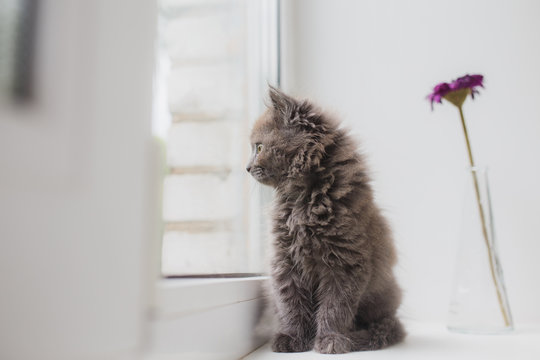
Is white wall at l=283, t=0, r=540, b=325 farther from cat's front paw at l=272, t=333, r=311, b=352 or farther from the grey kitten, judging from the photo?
cat's front paw at l=272, t=333, r=311, b=352

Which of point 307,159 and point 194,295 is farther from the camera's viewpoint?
point 307,159

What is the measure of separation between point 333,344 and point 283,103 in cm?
56

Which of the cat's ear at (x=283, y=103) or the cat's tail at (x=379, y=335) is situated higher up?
the cat's ear at (x=283, y=103)

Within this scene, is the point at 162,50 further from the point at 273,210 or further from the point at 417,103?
the point at 417,103

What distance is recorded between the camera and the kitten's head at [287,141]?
983mm

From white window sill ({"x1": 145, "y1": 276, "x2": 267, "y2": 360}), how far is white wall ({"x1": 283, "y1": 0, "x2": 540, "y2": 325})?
70 cm

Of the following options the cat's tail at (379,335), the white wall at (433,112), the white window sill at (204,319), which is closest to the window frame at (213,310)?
the white window sill at (204,319)

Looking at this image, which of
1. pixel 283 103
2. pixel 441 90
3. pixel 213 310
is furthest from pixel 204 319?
pixel 441 90

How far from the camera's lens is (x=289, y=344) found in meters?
0.94

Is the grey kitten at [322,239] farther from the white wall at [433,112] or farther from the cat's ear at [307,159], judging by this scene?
the white wall at [433,112]

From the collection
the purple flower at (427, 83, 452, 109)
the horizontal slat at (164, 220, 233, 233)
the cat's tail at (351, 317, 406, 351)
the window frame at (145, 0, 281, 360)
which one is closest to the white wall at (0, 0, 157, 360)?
the window frame at (145, 0, 281, 360)

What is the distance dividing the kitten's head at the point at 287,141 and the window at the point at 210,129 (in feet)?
0.41

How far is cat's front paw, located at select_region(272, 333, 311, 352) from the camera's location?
934 millimetres

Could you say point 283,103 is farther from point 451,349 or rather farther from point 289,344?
point 451,349
